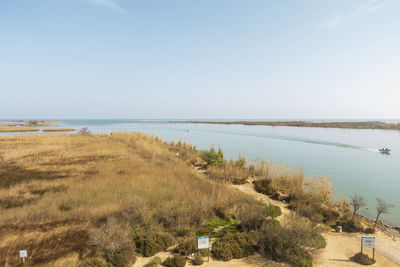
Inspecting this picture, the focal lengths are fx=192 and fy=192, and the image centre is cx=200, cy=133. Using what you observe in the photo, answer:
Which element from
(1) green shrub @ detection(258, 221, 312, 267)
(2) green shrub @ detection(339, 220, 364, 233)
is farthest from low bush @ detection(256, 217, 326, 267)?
(2) green shrub @ detection(339, 220, 364, 233)

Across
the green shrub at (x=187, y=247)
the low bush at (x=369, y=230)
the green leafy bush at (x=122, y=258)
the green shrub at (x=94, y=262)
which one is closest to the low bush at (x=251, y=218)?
the green shrub at (x=187, y=247)

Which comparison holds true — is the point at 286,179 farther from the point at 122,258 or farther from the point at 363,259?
the point at 122,258

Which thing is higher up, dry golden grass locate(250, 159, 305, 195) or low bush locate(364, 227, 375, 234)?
dry golden grass locate(250, 159, 305, 195)

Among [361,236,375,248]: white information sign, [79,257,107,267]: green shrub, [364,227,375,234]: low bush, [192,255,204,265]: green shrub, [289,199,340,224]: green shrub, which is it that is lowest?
[364,227,375,234]: low bush

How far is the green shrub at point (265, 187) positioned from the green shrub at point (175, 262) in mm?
7717

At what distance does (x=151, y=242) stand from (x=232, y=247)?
2.40m

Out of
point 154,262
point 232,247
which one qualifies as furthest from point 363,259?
point 154,262

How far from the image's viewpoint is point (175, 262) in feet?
16.4

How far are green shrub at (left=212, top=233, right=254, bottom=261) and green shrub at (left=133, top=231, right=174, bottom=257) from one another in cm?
147

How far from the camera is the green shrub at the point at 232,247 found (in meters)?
5.54

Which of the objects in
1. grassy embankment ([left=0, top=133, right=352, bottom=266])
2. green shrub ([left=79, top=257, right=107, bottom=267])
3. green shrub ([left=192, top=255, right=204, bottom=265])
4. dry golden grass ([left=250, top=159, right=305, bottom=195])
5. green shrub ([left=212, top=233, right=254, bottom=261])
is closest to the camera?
green shrub ([left=79, top=257, right=107, bottom=267])

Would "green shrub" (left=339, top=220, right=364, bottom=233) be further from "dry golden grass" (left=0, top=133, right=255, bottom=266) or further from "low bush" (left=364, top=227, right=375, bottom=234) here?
"dry golden grass" (left=0, top=133, right=255, bottom=266)

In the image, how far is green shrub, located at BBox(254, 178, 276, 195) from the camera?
11439 mm

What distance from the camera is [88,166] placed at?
14.4 m
